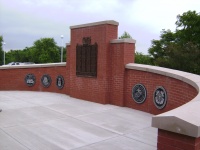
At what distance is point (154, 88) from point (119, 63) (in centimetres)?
155

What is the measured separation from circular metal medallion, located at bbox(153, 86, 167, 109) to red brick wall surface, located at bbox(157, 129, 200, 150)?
3.64 m

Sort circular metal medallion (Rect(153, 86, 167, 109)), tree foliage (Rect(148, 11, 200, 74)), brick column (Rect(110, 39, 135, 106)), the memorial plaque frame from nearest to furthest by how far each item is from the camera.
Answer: circular metal medallion (Rect(153, 86, 167, 109)) < brick column (Rect(110, 39, 135, 106)) < the memorial plaque frame < tree foliage (Rect(148, 11, 200, 74))

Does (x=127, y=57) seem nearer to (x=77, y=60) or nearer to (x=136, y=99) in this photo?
(x=136, y=99)

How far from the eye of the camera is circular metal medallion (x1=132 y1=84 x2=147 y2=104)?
700cm

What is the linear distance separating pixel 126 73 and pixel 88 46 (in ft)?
6.05

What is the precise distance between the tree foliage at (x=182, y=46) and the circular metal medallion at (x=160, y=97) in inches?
529

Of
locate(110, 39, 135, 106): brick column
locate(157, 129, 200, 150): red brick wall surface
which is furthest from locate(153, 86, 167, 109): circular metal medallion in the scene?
locate(157, 129, 200, 150): red brick wall surface

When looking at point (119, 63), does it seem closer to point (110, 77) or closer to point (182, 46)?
point (110, 77)

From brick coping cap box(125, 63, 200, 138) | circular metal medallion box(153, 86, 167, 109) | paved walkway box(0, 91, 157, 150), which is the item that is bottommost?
paved walkway box(0, 91, 157, 150)

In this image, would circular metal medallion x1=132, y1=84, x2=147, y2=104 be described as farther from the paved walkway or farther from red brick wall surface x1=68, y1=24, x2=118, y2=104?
red brick wall surface x1=68, y1=24, x2=118, y2=104

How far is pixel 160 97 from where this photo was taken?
644cm

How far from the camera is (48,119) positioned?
589 centimetres

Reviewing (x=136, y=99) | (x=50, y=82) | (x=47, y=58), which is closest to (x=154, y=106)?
(x=136, y=99)

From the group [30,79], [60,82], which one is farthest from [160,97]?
[30,79]
